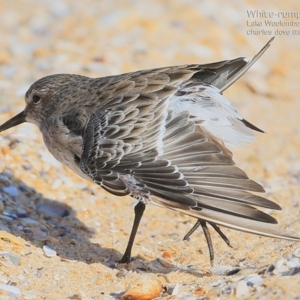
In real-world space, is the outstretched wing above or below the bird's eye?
below

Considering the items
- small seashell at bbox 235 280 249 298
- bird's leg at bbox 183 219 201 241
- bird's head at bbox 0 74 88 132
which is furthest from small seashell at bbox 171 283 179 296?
bird's head at bbox 0 74 88 132

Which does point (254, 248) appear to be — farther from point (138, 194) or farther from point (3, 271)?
point (3, 271)

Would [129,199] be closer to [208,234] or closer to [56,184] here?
[56,184]

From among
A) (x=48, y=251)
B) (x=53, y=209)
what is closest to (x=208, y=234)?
(x=48, y=251)

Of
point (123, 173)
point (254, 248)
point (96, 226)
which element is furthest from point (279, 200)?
point (123, 173)

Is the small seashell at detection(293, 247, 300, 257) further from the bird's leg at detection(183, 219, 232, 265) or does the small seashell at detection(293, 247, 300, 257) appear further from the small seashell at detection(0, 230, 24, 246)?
the small seashell at detection(0, 230, 24, 246)

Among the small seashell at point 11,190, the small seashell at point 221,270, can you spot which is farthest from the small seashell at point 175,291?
the small seashell at point 11,190
